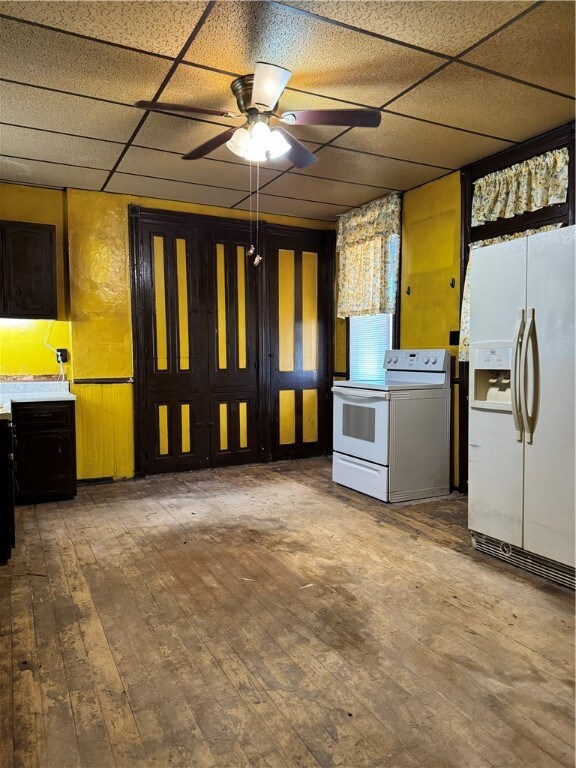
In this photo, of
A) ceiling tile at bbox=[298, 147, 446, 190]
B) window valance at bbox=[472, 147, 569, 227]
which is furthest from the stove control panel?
ceiling tile at bbox=[298, 147, 446, 190]

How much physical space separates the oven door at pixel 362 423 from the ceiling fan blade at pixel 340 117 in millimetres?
2037

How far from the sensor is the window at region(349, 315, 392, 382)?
5.33 m

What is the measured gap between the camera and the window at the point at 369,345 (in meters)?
5.33

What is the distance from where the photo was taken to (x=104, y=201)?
15.9 feet

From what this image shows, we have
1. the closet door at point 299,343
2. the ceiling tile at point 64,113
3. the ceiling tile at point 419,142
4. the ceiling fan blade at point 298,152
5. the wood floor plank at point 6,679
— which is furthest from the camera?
the closet door at point 299,343

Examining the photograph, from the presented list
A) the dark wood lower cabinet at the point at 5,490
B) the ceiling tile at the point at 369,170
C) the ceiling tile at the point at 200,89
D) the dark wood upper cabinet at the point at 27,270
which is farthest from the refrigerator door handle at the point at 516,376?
the dark wood upper cabinet at the point at 27,270

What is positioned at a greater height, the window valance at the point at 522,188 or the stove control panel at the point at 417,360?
Result: the window valance at the point at 522,188

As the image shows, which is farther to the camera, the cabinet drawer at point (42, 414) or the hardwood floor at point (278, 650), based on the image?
the cabinet drawer at point (42, 414)

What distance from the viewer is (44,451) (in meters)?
4.21

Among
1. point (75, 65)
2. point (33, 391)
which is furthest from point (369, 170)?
point (33, 391)

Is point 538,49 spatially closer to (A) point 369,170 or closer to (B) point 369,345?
(A) point 369,170

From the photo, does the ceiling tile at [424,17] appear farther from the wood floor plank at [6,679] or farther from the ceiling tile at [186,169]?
the wood floor plank at [6,679]

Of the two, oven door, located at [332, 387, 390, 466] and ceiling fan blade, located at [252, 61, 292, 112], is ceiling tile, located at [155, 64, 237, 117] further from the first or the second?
oven door, located at [332, 387, 390, 466]

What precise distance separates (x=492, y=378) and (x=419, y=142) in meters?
1.78
